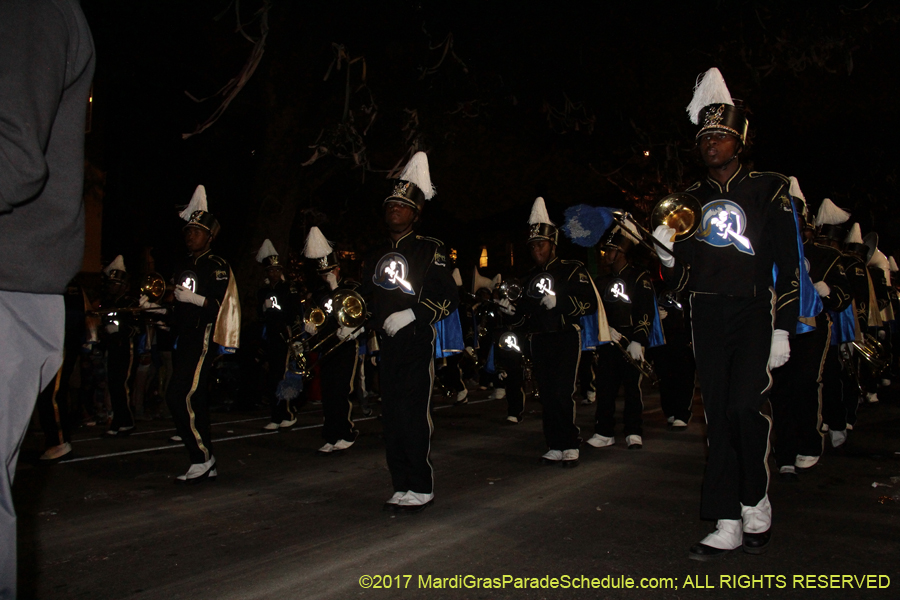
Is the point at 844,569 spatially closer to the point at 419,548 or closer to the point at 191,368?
the point at 419,548

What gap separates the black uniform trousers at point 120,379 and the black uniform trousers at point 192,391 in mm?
3653

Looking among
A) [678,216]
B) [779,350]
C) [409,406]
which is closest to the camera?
[779,350]

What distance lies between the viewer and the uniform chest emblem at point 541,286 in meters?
7.38

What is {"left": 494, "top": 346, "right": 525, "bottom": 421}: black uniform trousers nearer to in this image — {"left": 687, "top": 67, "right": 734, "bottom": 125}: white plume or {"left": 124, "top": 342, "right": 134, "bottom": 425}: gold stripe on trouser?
{"left": 124, "top": 342, "right": 134, "bottom": 425}: gold stripe on trouser

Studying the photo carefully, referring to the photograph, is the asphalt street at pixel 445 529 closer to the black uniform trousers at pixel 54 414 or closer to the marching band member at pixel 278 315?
the black uniform trousers at pixel 54 414

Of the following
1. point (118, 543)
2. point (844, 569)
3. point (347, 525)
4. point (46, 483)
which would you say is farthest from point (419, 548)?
point (46, 483)

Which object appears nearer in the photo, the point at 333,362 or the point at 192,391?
the point at 192,391

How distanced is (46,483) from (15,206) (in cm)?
557

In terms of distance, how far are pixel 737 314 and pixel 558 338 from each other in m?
3.05

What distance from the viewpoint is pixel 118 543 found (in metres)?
4.62

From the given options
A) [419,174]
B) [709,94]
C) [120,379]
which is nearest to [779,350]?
[709,94]

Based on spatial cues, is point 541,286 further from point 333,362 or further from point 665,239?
point 665,239

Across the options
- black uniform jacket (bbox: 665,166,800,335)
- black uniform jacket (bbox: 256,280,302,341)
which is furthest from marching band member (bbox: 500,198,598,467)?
black uniform jacket (bbox: 256,280,302,341)

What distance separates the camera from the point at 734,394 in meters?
4.28
